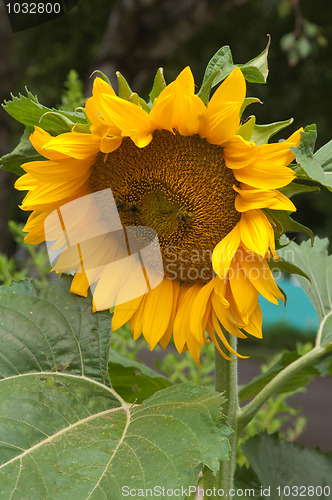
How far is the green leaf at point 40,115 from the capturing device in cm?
54

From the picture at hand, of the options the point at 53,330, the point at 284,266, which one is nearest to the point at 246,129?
the point at 284,266

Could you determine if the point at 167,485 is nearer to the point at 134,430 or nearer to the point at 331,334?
the point at 134,430

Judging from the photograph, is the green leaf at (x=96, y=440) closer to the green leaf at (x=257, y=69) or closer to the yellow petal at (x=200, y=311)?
Result: the yellow petal at (x=200, y=311)

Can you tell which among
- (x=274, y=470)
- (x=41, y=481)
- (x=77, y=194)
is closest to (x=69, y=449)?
(x=41, y=481)

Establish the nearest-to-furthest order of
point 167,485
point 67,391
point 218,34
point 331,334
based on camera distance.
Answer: point 167,485 → point 67,391 → point 331,334 → point 218,34

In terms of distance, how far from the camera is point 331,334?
0.68m

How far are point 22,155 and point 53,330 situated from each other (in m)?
0.18

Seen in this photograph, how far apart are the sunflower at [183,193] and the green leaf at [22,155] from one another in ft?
0.09

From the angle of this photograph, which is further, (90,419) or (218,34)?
(218,34)

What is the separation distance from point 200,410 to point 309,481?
0.36 m

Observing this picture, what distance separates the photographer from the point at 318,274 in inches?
29.8

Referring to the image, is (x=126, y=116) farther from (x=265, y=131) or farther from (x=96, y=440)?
(x=96, y=440)

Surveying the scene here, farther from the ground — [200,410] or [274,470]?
[200,410]

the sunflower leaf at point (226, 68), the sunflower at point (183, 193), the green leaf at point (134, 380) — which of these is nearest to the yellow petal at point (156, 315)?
the sunflower at point (183, 193)
